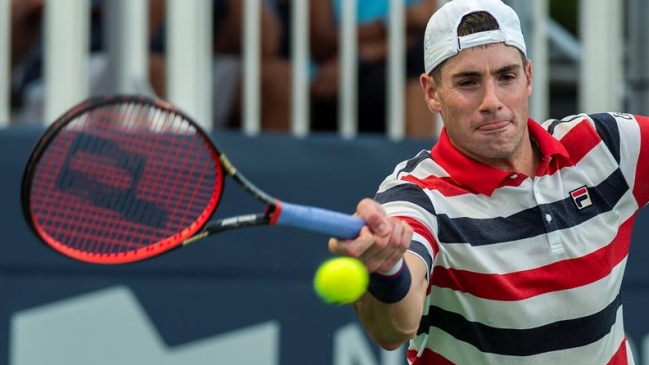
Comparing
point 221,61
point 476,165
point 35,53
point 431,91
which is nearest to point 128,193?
point 431,91

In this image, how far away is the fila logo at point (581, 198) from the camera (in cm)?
355

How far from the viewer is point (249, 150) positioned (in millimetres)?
5703

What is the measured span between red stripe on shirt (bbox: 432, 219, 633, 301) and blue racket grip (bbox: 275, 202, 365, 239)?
0.46m

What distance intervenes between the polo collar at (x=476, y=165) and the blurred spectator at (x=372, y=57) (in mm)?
2380

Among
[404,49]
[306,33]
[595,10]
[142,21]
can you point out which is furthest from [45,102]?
[595,10]

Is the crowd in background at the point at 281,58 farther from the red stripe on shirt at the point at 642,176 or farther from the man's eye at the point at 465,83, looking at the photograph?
the man's eye at the point at 465,83

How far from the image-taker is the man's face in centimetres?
342

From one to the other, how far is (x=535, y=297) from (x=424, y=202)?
36 cm

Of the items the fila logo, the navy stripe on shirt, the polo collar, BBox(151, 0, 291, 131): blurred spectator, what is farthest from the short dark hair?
BBox(151, 0, 291, 131): blurred spectator

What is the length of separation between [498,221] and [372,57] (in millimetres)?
2640

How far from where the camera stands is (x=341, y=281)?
2.90 m

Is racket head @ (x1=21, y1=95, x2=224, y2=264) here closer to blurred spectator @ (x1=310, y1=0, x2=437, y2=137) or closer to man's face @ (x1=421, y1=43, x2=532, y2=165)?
man's face @ (x1=421, y1=43, x2=532, y2=165)

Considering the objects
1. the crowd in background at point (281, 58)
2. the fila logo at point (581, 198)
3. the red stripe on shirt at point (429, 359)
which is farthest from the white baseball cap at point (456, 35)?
the crowd in background at point (281, 58)

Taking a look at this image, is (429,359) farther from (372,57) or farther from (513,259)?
(372,57)
